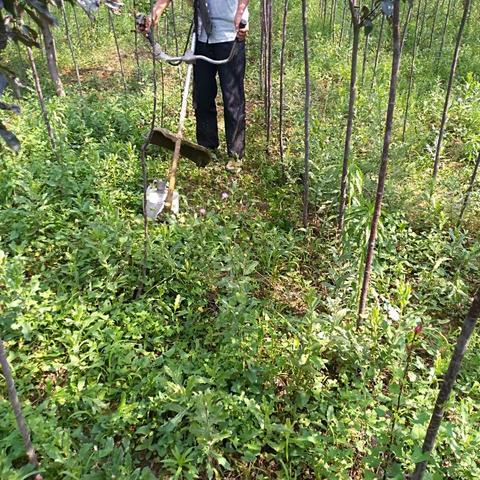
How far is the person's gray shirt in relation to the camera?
147 inches

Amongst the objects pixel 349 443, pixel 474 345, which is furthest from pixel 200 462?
pixel 474 345

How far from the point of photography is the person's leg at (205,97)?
157 inches

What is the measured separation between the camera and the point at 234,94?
4020mm

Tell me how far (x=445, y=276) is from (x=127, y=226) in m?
2.13

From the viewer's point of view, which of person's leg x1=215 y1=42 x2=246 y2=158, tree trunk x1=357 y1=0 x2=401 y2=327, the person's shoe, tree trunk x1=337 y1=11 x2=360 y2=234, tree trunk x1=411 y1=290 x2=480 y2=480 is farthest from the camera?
the person's shoe

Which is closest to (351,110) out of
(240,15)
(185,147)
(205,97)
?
(240,15)

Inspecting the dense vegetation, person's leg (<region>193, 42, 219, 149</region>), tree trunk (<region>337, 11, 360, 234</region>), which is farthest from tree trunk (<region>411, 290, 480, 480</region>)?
person's leg (<region>193, 42, 219, 149</region>)

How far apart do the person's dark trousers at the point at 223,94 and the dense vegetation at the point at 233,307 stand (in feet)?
0.93

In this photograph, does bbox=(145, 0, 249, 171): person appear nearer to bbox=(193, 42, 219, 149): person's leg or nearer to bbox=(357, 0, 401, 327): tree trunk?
bbox=(193, 42, 219, 149): person's leg

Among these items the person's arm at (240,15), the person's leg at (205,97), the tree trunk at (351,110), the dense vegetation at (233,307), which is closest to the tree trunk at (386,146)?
the dense vegetation at (233,307)

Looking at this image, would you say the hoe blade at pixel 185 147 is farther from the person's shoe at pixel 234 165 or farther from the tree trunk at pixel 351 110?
the tree trunk at pixel 351 110

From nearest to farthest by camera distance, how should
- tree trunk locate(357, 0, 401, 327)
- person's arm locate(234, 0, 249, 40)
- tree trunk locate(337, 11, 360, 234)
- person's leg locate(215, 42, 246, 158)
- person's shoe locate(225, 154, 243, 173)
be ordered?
1. tree trunk locate(357, 0, 401, 327)
2. tree trunk locate(337, 11, 360, 234)
3. person's arm locate(234, 0, 249, 40)
4. person's leg locate(215, 42, 246, 158)
5. person's shoe locate(225, 154, 243, 173)

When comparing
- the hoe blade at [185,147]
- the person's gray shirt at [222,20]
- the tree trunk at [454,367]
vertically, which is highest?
the person's gray shirt at [222,20]

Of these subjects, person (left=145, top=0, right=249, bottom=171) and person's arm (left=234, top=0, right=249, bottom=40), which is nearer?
person's arm (left=234, top=0, right=249, bottom=40)
